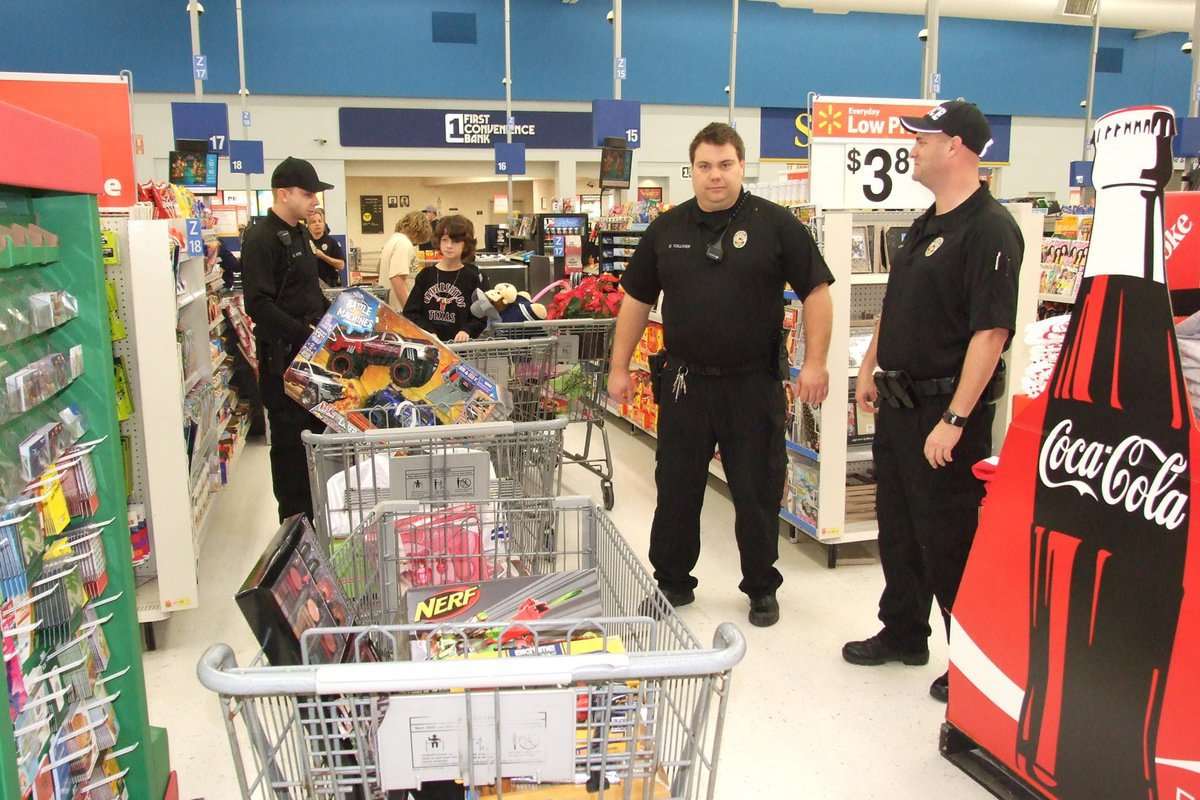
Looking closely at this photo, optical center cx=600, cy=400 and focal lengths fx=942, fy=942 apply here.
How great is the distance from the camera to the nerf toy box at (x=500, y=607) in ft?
4.97

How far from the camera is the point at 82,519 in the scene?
1984mm

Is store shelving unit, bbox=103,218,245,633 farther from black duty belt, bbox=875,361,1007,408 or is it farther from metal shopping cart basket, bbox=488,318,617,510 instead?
black duty belt, bbox=875,361,1007,408

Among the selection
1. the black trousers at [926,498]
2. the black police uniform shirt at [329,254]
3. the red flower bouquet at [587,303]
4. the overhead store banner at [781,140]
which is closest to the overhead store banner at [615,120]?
the black police uniform shirt at [329,254]

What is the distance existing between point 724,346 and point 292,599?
7.45ft

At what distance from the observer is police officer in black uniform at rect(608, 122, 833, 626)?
11.3ft

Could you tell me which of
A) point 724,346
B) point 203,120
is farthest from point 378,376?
point 203,120

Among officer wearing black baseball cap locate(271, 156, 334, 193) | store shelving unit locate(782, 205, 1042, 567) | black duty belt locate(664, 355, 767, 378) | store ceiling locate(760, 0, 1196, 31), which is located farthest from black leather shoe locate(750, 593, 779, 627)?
store ceiling locate(760, 0, 1196, 31)

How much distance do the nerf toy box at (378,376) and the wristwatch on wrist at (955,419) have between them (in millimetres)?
1397

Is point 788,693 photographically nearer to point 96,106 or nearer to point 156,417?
point 156,417

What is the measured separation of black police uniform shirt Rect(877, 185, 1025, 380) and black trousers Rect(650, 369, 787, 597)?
0.64 meters

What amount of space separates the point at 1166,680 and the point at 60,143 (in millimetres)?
2468

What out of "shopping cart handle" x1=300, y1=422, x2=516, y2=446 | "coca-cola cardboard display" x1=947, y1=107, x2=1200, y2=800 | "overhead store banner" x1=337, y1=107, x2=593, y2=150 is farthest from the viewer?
"overhead store banner" x1=337, y1=107, x2=593, y2=150

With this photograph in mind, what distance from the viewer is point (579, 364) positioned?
16.9 ft

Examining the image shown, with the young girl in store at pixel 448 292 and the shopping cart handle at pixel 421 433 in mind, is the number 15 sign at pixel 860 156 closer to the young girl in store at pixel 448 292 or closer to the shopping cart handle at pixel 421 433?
the young girl in store at pixel 448 292
